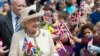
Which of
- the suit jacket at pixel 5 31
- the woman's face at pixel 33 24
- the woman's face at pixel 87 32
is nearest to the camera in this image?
the woman's face at pixel 33 24

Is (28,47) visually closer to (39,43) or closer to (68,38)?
(39,43)

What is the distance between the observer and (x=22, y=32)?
237 inches

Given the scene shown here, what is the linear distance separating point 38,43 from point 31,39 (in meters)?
0.11

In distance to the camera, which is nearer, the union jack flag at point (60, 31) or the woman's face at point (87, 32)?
the woman's face at point (87, 32)

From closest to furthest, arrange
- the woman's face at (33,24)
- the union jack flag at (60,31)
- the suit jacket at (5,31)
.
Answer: the woman's face at (33,24)
the suit jacket at (5,31)
the union jack flag at (60,31)

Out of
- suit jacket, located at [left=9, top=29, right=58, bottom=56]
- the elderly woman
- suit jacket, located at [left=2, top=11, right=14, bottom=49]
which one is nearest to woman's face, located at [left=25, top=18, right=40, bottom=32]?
the elderly woman

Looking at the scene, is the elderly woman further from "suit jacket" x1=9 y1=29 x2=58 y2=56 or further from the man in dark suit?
the man in dark suit

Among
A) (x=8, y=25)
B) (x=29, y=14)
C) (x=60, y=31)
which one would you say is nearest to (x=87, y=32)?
(x=60, y=31)

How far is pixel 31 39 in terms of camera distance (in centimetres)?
600

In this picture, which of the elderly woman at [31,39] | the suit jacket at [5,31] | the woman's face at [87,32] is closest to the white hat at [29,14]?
the elderly woman at [31,39]

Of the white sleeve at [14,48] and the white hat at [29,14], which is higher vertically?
the white hat at [29,14]

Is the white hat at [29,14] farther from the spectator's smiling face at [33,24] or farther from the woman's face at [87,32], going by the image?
the woman's face at [87,32]

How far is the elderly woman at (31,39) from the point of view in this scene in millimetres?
5879

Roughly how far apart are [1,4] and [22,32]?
9.19 meters
